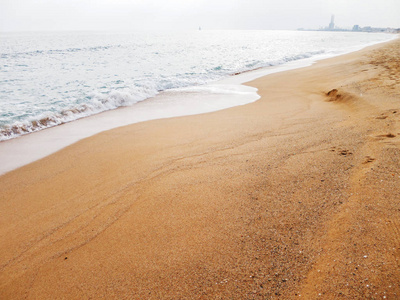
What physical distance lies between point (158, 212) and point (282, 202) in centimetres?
126

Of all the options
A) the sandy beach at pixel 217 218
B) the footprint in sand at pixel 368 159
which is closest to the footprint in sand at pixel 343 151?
the sandy beach at pixel 217 218

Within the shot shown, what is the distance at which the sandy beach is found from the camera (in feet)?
5.28

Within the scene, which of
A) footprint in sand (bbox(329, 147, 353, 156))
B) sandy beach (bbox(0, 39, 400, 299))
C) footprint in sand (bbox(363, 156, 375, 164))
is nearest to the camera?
sandy beach (bbox(0, 39, 400, 299))

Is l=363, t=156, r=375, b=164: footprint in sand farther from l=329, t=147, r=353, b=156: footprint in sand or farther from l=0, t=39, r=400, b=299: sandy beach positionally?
l=329, t=147, r=353, b=156: footprint in sand

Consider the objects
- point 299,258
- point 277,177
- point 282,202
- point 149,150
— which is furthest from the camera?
point 149,150

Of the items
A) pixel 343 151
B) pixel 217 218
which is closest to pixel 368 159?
pixel 343 151

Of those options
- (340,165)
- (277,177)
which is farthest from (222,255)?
(340,165)

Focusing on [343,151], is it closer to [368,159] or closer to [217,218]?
[368,159]

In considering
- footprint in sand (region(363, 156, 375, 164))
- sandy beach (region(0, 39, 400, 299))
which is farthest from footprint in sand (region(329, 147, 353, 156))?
footprint in sand (region(363, 156, 375, 164))

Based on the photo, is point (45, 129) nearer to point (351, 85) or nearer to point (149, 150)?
point (149, 150)

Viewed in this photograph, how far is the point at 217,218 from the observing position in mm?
2225

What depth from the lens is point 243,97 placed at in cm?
809

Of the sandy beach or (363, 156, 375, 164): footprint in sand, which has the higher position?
(363, 156, 375, 164): footprint in sand

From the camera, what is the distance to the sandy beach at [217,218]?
1.61m
